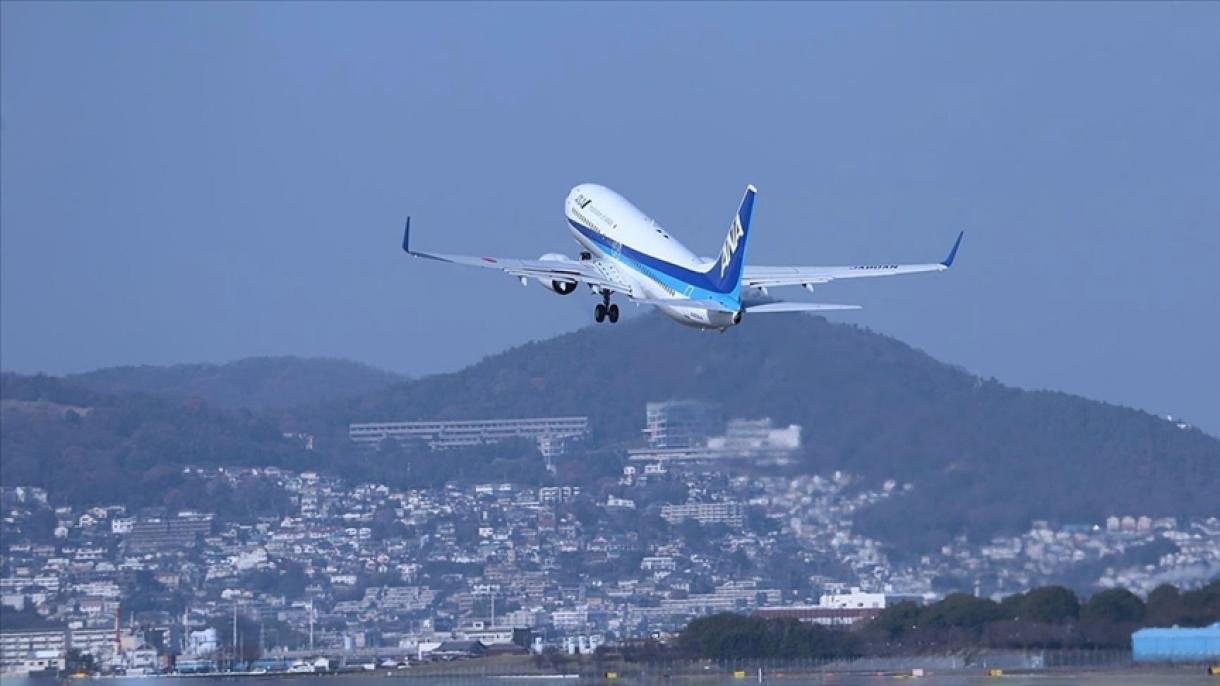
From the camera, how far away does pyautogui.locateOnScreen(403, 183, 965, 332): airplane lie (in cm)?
6250

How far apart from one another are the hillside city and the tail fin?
1194 cm

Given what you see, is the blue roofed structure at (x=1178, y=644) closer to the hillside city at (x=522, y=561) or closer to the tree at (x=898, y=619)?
the hillside city at (x=522, y=561)

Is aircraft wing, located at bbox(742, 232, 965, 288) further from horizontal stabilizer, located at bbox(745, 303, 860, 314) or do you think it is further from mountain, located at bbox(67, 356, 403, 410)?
mountain, located at bbox(67, 356, 403, 410)

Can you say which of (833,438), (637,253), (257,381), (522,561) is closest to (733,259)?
(637,253)

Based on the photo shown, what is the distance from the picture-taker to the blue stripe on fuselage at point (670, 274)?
62.4 meters

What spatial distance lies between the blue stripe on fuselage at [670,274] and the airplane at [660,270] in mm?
26

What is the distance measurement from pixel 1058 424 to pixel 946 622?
7.72 m

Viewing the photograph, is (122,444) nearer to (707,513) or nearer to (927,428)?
(707,513)

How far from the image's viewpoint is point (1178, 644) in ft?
216

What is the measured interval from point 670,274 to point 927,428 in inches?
507

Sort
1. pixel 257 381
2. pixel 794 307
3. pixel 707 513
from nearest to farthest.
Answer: pixel 794 307, pixel 707 513, pixel 257 381

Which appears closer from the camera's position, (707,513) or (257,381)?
(707,513)

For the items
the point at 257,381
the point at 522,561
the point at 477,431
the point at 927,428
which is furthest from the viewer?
the point at 257,381

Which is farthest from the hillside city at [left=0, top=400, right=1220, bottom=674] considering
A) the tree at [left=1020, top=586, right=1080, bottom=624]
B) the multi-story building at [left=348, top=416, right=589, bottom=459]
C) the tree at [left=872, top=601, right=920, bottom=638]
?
the tree at [left=872, top=601, right=920, bottom=638]
